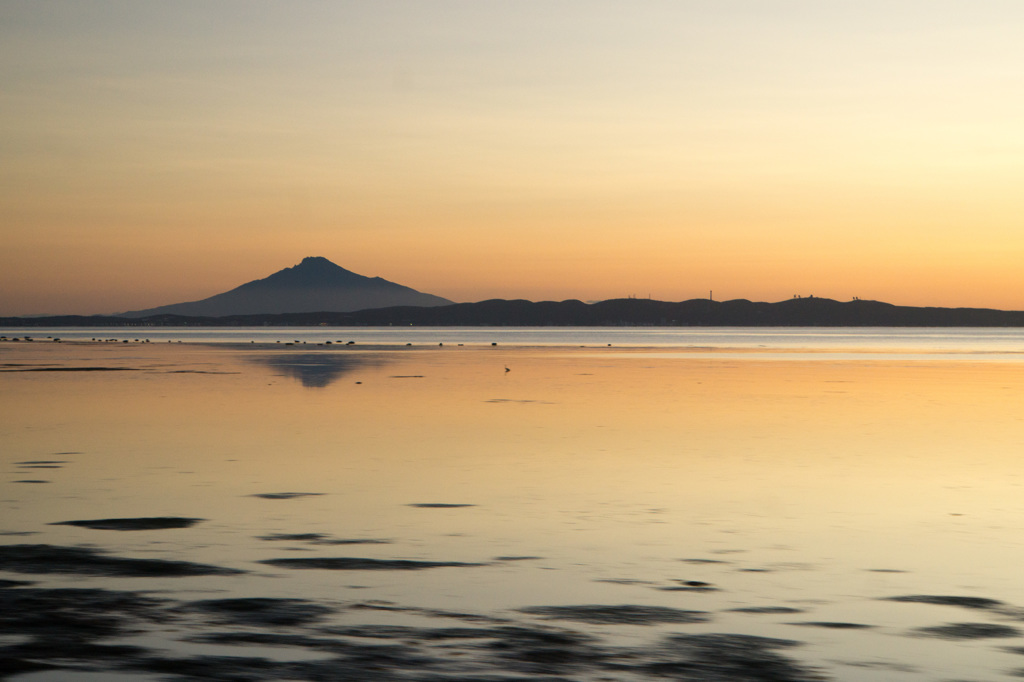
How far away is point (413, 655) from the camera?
7.34m

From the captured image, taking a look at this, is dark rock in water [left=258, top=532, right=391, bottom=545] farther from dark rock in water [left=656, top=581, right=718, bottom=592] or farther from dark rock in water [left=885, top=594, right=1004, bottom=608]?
dark rock in water [left=885, top=594, right=1004, bottom=608]

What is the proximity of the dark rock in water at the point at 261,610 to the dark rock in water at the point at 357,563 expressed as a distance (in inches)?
50.9

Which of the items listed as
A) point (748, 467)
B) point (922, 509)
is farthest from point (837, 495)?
point (748, 467)

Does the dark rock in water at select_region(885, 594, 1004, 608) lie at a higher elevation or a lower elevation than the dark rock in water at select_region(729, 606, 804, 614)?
lower

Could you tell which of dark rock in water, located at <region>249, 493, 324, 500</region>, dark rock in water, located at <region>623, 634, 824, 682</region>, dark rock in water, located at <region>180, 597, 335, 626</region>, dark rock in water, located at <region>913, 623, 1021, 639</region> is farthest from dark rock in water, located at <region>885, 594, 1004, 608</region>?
dark rock in water, located at <region>249, 493, 324, 500</region>

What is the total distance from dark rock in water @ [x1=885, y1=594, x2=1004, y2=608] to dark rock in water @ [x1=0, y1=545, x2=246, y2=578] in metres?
5.93

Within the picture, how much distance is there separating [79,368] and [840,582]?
150 ft

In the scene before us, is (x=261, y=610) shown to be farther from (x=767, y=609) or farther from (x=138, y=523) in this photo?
(x=138, y=523)

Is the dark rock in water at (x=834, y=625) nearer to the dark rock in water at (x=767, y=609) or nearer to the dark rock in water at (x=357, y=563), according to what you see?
the dark rock in water at (x=767, y=609)

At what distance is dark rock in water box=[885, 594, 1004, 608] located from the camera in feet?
29.3

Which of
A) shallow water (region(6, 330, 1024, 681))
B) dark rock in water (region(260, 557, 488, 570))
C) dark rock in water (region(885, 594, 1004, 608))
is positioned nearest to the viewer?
shallow water (region(6, 330, 1024, 681))

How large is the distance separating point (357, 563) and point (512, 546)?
1.73 m

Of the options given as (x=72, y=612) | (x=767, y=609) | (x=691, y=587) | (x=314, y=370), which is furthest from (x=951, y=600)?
Answer: (x=314, y=370)

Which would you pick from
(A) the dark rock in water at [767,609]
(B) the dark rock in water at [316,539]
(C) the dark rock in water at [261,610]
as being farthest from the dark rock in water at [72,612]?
(A) the dark rock in water at [767,609]
